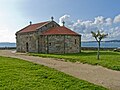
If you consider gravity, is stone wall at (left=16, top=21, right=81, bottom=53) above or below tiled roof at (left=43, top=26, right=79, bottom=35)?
below

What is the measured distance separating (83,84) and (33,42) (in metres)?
35.0

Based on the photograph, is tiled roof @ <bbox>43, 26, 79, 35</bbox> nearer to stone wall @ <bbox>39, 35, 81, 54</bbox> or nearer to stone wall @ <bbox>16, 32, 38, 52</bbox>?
stone wall @ <bbox>39, 35, 81, 54</bbox>

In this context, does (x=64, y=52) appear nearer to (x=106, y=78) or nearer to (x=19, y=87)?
(x=106, y=78)

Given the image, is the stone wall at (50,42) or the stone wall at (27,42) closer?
the stone wall at (50,42)

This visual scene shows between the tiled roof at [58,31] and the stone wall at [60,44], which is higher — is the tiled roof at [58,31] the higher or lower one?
the higher one

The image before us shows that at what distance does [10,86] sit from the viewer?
12.6 metres

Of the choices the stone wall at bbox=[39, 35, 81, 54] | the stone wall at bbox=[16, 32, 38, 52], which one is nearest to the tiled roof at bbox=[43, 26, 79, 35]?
the stone wall at bbox=[39, 35, 81, 54]

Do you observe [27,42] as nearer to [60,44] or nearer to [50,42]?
[50,42]

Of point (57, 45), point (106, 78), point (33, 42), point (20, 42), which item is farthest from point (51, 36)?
point (106, 78)

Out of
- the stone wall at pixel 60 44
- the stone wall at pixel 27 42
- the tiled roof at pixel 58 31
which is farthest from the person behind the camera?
the stone wall at pixel 27 42

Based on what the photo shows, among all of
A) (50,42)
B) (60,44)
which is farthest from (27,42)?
(60,44)

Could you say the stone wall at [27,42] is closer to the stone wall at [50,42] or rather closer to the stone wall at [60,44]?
the stone wall at [50,42]

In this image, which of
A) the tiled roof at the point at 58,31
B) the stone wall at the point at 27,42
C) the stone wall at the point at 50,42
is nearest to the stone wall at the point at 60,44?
the stone wall at the point at 50,42

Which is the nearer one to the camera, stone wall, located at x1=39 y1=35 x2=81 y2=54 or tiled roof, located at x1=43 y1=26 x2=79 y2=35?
stone wall, located at x1=39 y1=35 x2=81 y2=54
